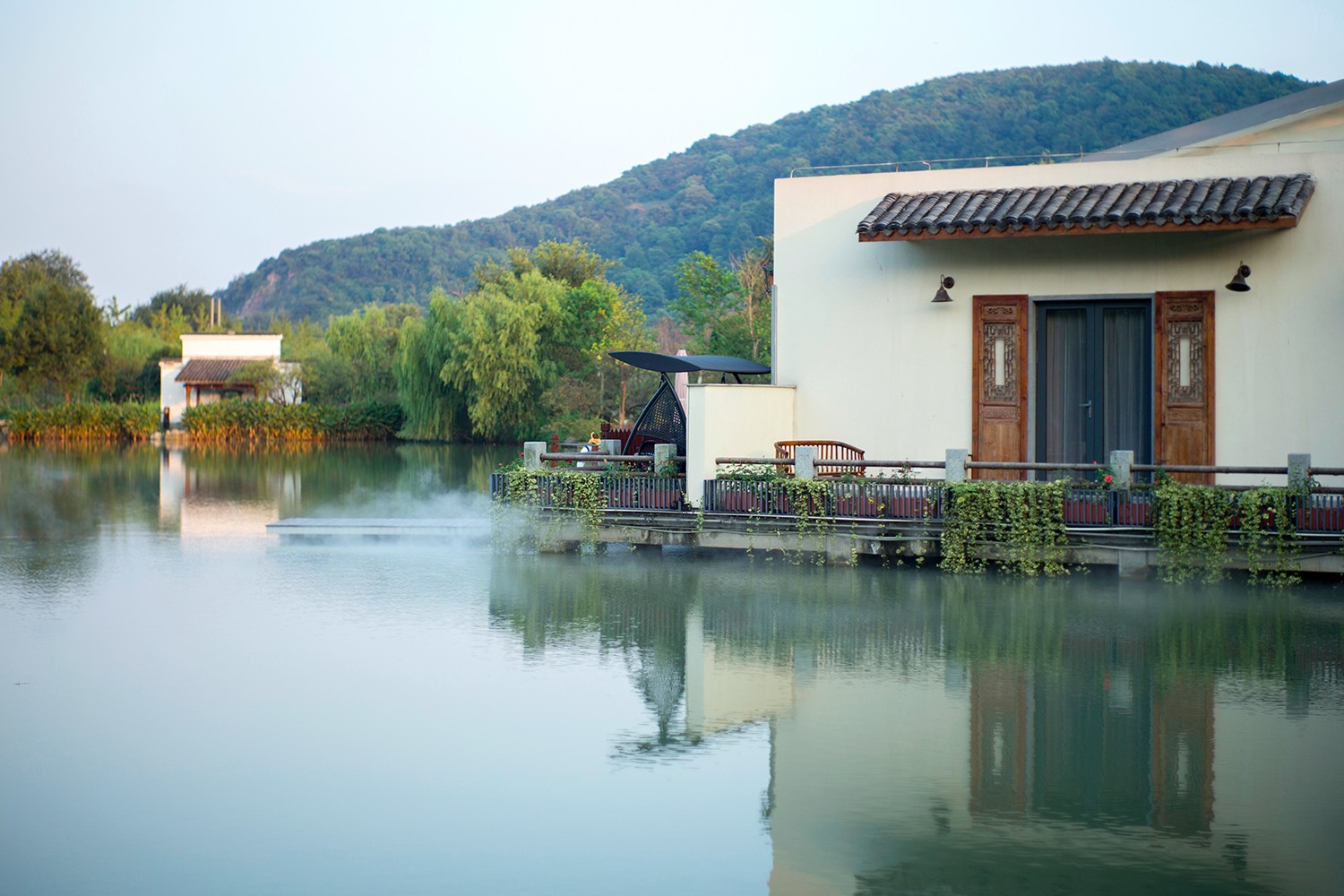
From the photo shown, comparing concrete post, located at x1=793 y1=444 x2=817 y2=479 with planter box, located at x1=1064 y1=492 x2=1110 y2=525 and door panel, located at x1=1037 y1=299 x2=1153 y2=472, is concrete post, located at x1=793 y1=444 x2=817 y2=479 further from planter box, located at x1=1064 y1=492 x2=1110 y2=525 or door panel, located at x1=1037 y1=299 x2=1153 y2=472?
door panel, located at x1=1037 y1=299 x2=1153 y2=472

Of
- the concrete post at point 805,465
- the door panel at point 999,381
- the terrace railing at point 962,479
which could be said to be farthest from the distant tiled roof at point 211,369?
the concrete post at point 805,465

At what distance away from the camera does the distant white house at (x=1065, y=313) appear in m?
13.7

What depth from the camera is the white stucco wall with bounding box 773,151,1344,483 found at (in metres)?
13.7

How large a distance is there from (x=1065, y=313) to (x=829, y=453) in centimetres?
302

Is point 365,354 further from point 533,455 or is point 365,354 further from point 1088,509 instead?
point 1088,509

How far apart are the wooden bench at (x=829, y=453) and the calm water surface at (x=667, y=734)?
57.5 inches

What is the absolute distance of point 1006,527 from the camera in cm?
1284

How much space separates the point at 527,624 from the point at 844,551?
412cm

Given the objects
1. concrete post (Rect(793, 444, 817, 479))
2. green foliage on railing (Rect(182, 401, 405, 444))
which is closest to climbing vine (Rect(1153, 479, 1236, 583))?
concrete post (Rect(793, 444, 817, 479))

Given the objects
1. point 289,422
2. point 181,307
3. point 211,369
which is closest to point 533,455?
point 289,422

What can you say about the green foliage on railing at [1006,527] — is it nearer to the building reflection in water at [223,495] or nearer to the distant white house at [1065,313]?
the distant white house at [1065,313]

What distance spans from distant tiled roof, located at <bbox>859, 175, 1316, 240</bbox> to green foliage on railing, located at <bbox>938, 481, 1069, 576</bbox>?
285cm

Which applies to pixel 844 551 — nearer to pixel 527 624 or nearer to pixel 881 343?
pixel 881 343

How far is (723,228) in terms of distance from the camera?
7794 cm
